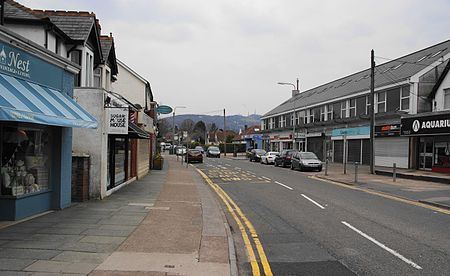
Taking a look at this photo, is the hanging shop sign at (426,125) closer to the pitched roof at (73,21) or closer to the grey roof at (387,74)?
the grey roof at (387,74)

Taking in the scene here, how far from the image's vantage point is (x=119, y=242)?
762cm

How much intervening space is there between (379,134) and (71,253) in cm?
3110

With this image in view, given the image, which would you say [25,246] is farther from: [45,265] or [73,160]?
[73,160]

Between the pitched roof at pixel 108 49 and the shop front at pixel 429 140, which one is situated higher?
the pitched roof at pixel 108 49

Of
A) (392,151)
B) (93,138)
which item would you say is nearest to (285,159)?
(392,151)

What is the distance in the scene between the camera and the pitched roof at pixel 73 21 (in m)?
16.0

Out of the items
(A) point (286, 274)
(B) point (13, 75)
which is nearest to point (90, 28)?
(B) point (13, 75)

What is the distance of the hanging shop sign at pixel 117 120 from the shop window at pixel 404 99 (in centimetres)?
2442

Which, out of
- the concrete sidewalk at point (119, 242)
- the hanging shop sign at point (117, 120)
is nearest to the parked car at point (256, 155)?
the hanging shop sign at point (117, 120)

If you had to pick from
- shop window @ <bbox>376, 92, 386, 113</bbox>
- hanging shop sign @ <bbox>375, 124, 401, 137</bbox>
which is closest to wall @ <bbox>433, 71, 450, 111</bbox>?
hanging shop sign @ <bbox>375, 124, 401, 137</bbox>

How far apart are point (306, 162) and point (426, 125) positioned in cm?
879

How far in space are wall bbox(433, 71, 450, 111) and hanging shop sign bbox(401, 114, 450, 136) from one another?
2.26m

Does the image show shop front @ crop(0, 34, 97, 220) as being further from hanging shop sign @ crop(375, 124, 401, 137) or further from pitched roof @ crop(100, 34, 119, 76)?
hanging shop sign @ crop(375, 124, 401, 137)

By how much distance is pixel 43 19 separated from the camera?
14.2 meters
